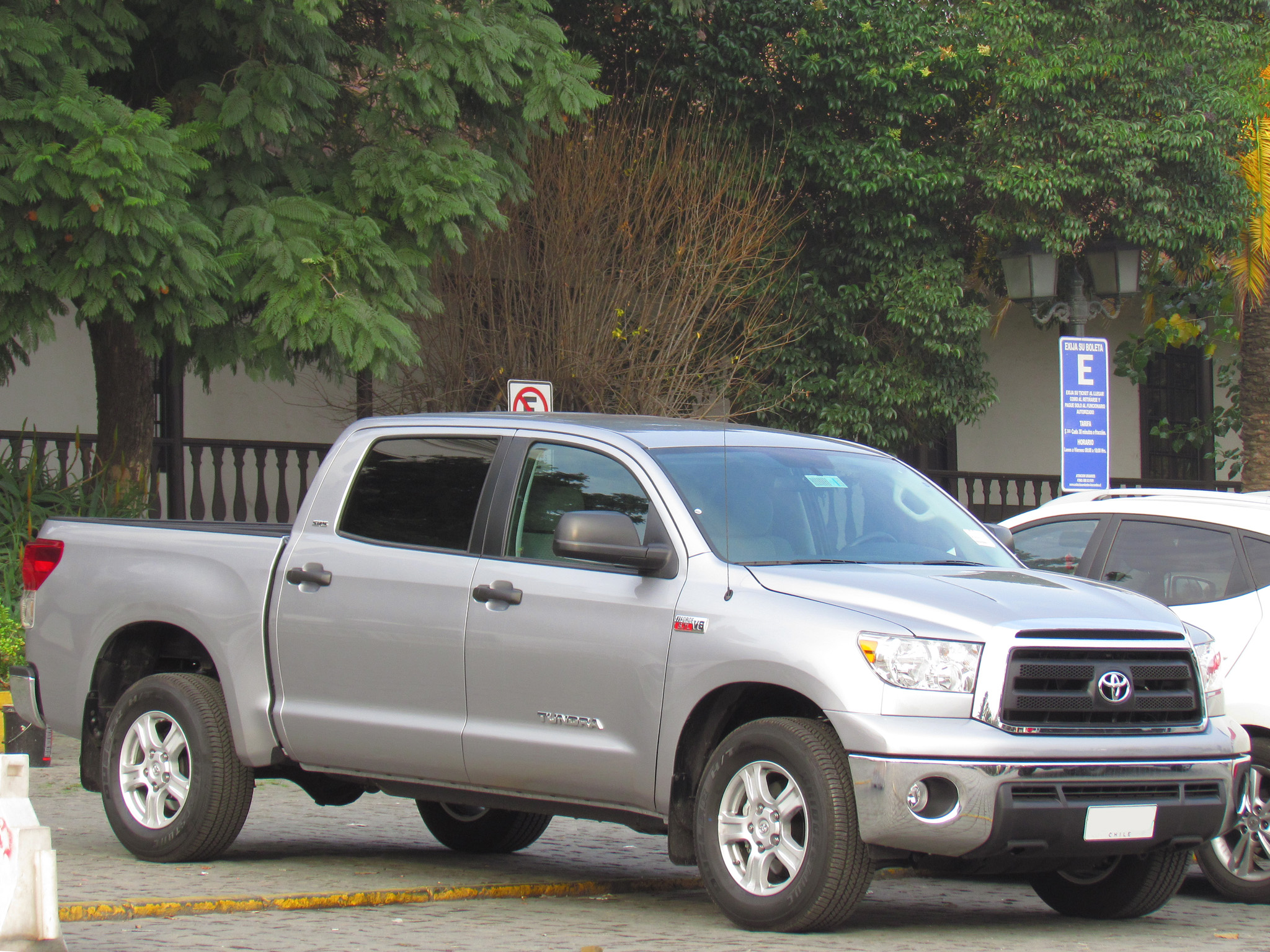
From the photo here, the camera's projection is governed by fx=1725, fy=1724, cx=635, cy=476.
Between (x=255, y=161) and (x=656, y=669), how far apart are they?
23.7 feet

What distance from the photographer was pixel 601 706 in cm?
659

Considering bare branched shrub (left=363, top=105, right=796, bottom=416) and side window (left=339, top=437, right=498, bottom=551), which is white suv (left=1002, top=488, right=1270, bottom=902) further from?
bare branched shrub (left=363, top=105, right=796, bottom=416)

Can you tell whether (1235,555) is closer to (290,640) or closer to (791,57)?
(290,640)

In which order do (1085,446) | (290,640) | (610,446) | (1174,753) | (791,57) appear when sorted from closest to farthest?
(1174,753)
(610,446)
(290,640)
(1085,446)
(791,57)

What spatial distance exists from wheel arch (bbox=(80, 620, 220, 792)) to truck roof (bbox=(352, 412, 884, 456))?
1493mm

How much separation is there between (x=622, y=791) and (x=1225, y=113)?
48.1 ft

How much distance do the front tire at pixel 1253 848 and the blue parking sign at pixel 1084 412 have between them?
233 inches

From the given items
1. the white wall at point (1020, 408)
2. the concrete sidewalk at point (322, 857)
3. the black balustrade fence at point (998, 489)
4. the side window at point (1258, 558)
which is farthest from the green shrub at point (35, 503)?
the white wall at point (1020, 408)

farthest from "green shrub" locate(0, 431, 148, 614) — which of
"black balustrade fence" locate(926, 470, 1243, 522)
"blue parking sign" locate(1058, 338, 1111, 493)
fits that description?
"black balustrade fence" locate(926, 470, 1243, 522)

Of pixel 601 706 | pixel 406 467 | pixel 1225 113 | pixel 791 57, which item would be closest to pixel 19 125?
pixel 406 467

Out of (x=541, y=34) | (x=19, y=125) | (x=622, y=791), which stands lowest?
(x=622, y=791)

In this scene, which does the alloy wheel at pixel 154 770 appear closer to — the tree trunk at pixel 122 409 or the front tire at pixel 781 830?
the front tire at pixel 781 830

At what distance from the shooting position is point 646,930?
21.2 ft

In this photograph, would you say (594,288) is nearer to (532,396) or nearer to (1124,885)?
(532,396)
